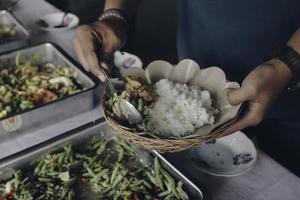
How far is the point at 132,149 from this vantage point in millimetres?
1030

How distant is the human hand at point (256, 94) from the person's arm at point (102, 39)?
0.34 meters

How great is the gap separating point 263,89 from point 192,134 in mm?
188

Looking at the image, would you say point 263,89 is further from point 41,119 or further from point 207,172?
point 41,119

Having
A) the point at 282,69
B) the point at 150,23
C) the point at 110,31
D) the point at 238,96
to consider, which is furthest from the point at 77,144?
the point at 150,23

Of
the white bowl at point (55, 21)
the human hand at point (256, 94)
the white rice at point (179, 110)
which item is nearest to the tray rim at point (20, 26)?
the white bowl at point (55, 21)

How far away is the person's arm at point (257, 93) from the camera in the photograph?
33.8 inches

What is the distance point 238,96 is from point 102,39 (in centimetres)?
43

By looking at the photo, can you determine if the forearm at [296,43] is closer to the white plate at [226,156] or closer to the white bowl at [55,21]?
the white plate at [226,156]

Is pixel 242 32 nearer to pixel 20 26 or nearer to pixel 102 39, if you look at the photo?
pixel 102 39

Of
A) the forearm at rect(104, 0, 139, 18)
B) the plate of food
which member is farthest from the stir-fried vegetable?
the forearm at rect(104, 0, 139, 18)

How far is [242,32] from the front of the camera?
3.94ft

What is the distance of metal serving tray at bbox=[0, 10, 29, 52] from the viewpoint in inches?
56.0

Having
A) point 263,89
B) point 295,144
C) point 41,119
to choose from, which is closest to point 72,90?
point 41,119

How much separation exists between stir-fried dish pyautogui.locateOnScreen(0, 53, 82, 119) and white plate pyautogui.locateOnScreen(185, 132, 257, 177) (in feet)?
1.50
